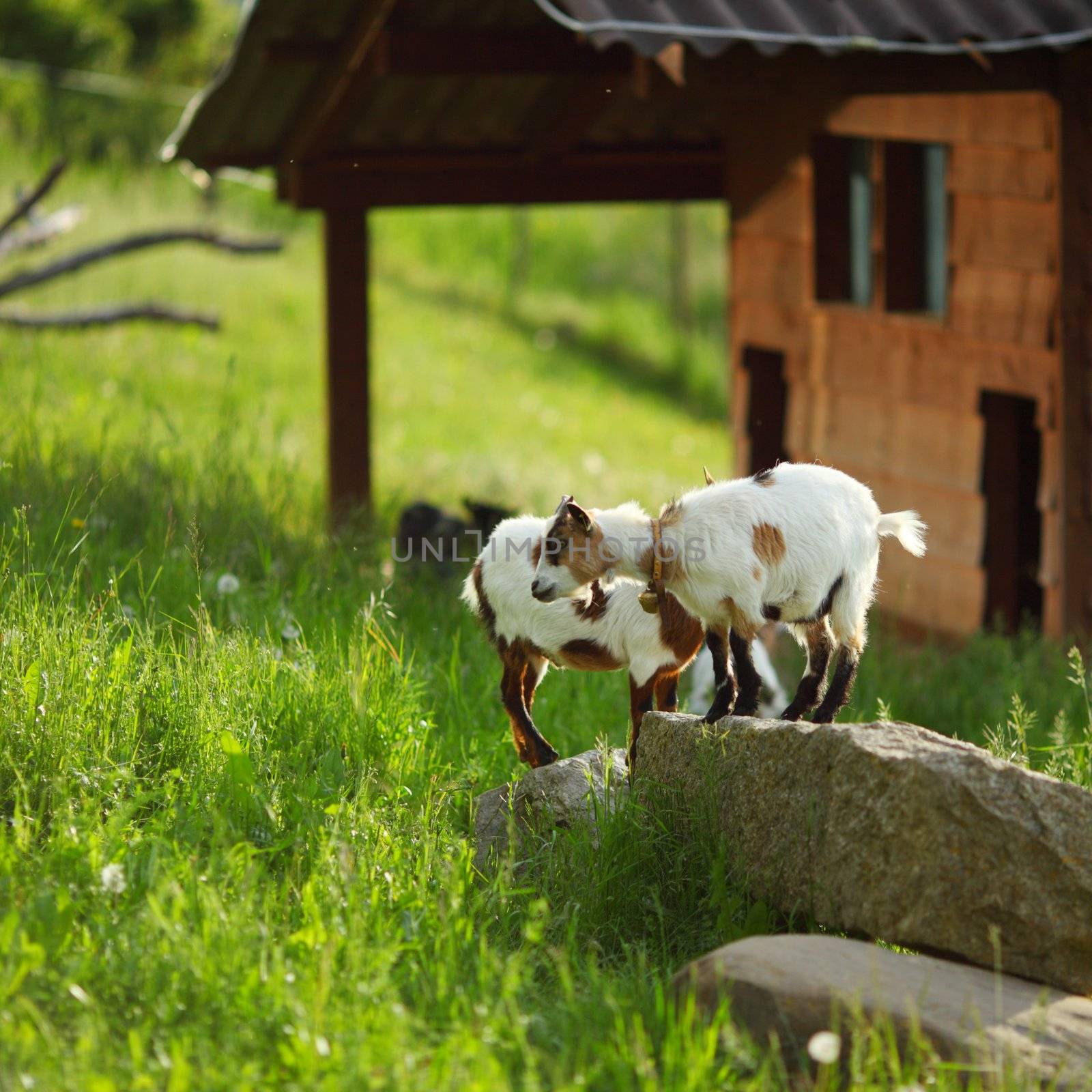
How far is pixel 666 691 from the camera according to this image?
4.80 m

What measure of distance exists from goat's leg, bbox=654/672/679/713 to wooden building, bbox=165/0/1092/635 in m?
2.91

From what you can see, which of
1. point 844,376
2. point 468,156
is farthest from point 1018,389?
point 468,156

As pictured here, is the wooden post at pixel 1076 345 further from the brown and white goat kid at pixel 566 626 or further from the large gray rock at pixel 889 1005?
the large gray rock at pixel 889 1005

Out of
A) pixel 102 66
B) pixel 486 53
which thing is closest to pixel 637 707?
pixel 486 53

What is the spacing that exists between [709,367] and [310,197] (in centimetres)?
1499

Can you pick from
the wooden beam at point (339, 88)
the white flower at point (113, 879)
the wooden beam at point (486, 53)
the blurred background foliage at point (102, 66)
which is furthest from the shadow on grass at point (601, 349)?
the white flower at point (113, 879)

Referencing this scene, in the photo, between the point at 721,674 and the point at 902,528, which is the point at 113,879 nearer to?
the point at 721,674

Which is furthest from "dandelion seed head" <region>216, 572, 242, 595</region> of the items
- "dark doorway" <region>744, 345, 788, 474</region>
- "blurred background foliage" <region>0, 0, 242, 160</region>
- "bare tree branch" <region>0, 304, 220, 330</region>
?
"blurred background foliage" <region>0, 0, 242, 160</region>

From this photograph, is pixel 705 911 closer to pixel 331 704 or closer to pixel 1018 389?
pixel 331 704

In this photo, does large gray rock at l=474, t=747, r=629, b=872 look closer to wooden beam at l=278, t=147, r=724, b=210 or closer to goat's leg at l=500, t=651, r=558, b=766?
goat's leg at l=500, t=651, r=558, b=766

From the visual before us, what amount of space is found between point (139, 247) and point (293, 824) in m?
8.80

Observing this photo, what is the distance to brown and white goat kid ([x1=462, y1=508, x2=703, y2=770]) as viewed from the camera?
14.4ft

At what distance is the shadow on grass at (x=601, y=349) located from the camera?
2336 cm

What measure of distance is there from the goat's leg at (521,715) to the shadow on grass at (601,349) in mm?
17914
